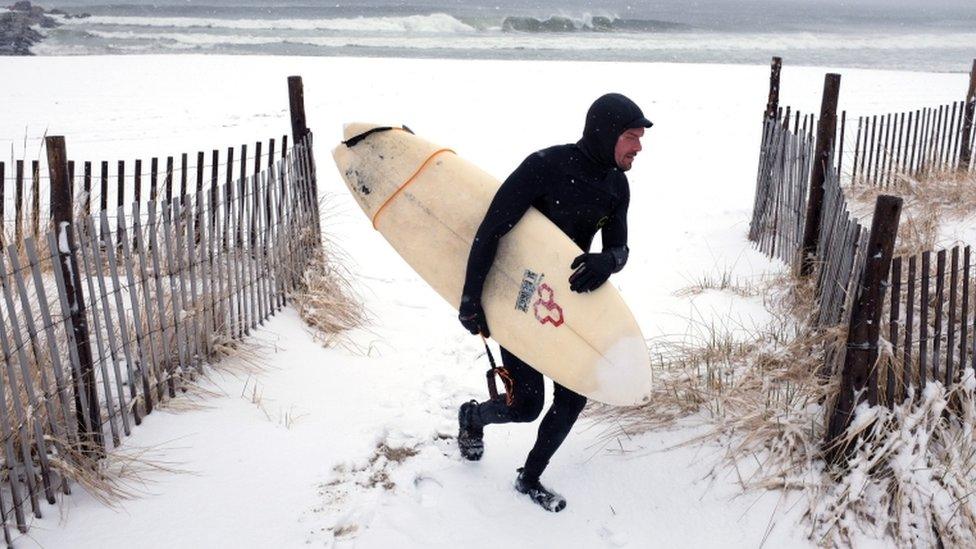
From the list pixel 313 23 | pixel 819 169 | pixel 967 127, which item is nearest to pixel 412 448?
pixel 819 169

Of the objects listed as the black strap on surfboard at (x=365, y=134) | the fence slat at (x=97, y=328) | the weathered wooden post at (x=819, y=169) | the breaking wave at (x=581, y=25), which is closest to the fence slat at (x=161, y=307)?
the fence slat at (x=97, y=328)

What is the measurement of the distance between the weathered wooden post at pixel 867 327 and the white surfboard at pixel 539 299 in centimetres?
77

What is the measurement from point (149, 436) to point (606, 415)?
2.19m

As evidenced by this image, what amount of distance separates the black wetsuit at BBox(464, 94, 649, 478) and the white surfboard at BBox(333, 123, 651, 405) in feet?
0.28

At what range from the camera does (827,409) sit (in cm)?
297

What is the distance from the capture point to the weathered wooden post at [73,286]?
279 centimetres

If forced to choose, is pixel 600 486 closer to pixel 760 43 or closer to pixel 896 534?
pixel 896 534

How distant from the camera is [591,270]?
2.75 metres

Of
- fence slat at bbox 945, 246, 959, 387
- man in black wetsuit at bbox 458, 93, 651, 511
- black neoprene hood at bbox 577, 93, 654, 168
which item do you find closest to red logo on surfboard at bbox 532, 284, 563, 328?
man in black wetsuit at bbox 458, 93, 651, 511

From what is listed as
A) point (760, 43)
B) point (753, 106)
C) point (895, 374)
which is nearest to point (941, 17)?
point (760, 43)

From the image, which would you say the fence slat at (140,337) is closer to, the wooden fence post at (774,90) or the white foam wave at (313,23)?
the wooden fence post at (774,90)

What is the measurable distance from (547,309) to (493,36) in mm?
36105

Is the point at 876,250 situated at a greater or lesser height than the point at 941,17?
lesser

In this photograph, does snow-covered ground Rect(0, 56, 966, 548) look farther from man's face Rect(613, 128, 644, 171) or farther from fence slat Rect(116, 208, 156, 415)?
man's face Rect(613, 128, 644, 171)
